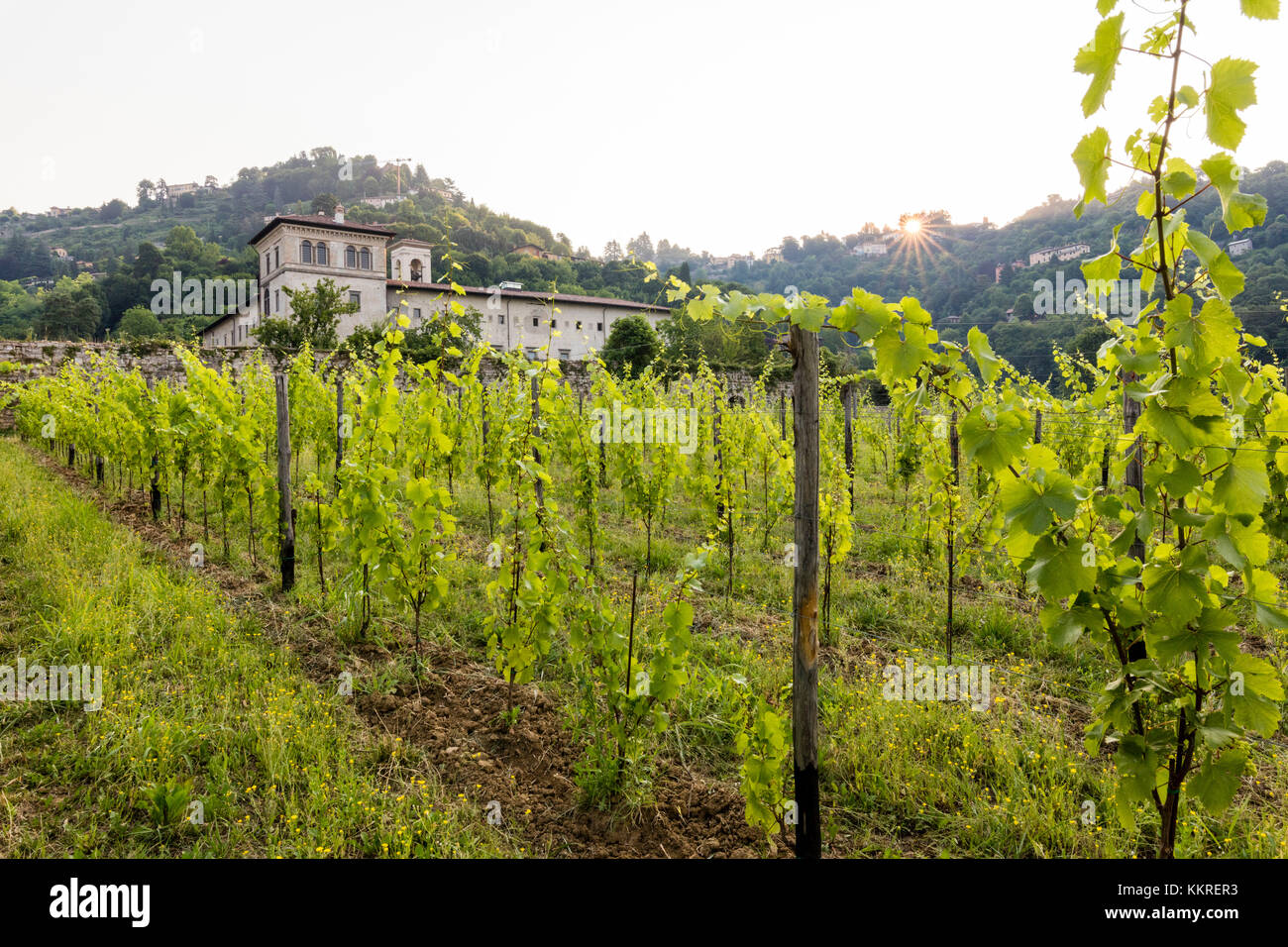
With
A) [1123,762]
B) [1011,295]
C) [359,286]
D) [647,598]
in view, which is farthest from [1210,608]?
[359,286]

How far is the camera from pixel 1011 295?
117 ft

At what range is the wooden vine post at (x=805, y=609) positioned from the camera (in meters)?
2.50

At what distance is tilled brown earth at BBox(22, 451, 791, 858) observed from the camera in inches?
113

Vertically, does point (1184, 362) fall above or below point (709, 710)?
above

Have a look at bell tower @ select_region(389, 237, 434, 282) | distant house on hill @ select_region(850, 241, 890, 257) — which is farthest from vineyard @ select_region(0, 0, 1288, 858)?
distant house on hill @ select_region(850, 241, 890, 257)

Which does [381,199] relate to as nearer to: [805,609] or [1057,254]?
[1057,254]

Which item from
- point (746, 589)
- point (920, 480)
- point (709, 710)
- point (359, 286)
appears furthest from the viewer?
point (359, 286)

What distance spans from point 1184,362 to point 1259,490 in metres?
0.37

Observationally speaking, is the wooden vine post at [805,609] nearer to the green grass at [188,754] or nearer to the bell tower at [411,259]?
the green grass at [188,754]

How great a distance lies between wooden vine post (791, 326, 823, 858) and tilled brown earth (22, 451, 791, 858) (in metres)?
0.35

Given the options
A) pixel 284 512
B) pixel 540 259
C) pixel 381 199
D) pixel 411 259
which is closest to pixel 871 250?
pixel 540 259

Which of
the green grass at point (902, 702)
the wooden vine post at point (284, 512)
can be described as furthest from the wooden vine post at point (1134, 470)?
the wooden vine post at point (284, 512)

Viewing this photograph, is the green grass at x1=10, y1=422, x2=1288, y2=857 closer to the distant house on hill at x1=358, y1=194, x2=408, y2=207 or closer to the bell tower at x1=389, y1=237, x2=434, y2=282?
the bell tower at x1=389, y1=237, x2=434, y2=282

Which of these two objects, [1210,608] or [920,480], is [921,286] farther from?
[1210,608]
